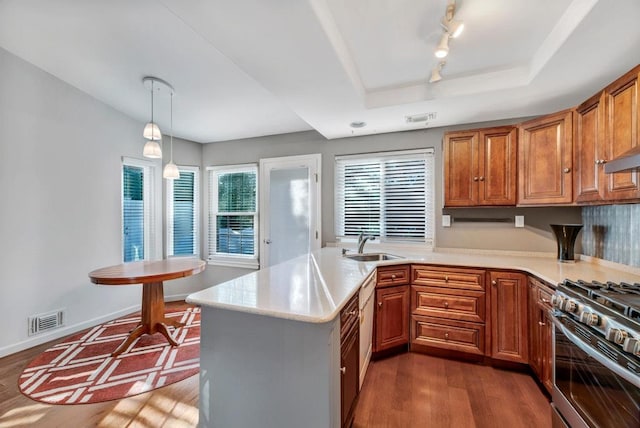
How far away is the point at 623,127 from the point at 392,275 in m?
1.86

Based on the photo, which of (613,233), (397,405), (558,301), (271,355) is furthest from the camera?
(613,233)

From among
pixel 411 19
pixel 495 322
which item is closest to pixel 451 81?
pixel 411 19

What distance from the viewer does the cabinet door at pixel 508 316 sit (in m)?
2.29

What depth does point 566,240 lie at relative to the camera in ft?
8.32

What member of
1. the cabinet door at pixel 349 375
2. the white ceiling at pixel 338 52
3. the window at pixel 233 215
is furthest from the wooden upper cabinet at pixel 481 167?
the window at pixel 233 215

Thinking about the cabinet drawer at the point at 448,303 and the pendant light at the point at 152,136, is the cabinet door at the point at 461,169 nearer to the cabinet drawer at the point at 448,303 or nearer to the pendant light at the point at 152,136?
the cabinet drawer at the point at 448,303

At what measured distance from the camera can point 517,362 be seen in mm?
2320

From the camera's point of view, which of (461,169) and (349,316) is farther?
(461,169)

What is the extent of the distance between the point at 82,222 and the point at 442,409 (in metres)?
4.10

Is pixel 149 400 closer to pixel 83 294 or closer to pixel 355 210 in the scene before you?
pixel 83 294

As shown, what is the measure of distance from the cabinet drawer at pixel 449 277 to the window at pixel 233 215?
256cm

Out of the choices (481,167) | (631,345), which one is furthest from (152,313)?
(481,167)

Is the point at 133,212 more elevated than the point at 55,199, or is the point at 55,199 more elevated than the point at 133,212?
the point at 55,199

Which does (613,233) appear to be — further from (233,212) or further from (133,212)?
(133,212)
